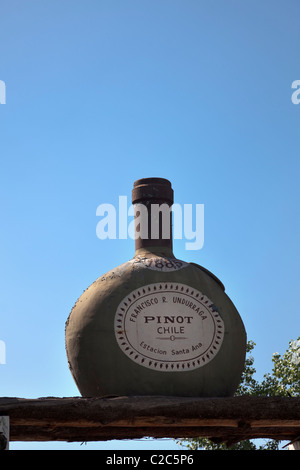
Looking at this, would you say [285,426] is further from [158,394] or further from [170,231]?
[170,231]

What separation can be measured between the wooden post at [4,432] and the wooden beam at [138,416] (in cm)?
8

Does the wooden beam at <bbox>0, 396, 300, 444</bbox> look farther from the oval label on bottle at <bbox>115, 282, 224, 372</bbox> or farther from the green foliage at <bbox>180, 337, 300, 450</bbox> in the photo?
the green foliage at <bbox>180, 337, 300, 450</bbox>

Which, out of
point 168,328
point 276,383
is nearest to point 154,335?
point 168,328

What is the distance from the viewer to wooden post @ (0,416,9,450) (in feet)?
28.3

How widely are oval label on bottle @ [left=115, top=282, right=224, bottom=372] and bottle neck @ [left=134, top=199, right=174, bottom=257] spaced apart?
88cm

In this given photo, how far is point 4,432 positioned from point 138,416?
4.95ft

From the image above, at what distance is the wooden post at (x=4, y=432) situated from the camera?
863 centimetres

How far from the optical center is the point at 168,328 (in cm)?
992

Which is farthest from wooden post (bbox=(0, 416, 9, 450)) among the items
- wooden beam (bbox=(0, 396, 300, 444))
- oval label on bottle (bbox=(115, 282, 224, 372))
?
oval label on bottle (bbox=(115, 282, 224, 372))

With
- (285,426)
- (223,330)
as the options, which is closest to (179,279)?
(223,330)

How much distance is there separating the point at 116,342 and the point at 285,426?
2.36 meters

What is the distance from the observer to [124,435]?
32.3ft
